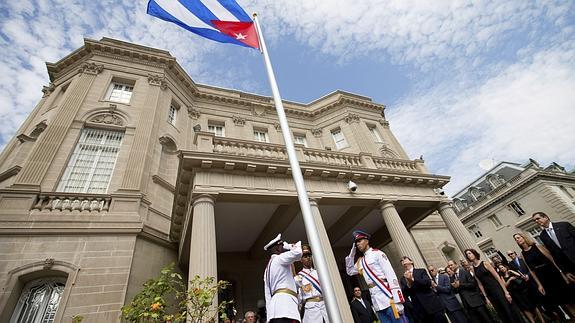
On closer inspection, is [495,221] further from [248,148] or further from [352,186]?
[248,148]

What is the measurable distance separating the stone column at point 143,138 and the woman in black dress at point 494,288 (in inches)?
454

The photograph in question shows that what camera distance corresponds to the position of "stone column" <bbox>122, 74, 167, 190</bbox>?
10992 millimetres

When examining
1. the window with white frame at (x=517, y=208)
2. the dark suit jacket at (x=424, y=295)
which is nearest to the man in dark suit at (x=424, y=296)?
the dark suit jacket at (x=424, y=295)

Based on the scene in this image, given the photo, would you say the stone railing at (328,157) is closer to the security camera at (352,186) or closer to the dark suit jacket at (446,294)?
the security camera at (352,186)

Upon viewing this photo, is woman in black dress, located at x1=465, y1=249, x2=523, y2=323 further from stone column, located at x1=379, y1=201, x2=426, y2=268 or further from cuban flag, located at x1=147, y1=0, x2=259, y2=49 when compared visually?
cuban flag, located at x1=147, y1=0, x2=259, y2=49

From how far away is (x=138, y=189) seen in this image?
422 inches

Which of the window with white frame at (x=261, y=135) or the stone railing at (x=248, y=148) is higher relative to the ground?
the window with white frame at (x=261, y=135)

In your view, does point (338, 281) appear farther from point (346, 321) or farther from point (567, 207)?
point (567, 207)

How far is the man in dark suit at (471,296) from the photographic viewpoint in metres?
6.20

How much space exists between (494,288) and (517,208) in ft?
106

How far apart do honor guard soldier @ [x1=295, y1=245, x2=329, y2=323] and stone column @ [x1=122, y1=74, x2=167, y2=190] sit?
28.8 ft

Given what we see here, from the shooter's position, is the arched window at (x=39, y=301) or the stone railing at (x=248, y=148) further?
the stone railing at (x=248, y=148)

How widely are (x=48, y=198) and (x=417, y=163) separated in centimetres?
1485

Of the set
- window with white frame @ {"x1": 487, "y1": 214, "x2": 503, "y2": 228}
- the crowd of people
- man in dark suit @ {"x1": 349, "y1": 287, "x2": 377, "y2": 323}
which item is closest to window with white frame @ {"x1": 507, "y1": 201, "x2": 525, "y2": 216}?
window with white frame @ {"x1": 487, "y1": 214, "x2": 503, "y2": 228}
